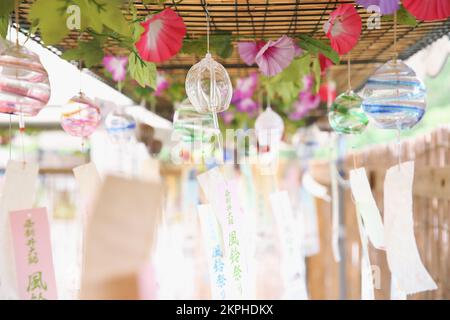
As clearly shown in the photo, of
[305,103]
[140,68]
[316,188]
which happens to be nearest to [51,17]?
[140,68]

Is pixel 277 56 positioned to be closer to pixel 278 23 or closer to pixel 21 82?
pixel 278 23

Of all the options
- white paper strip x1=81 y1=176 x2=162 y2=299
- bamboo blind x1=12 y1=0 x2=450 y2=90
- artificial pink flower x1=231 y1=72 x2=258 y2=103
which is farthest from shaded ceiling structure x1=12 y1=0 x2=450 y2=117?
artificial pink flower x1=231 y1=72 x2=258 y2=103

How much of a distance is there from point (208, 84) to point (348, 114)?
38cm

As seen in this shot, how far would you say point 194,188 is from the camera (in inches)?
151

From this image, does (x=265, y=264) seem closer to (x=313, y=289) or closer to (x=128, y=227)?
(x=313, y=289)

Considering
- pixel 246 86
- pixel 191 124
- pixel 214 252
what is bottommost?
pixel 214 252

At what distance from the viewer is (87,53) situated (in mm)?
1009

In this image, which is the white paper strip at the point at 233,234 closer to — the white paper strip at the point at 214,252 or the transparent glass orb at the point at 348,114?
the white paper strip at the point at 214,252

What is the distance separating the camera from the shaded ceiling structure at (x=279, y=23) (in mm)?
873

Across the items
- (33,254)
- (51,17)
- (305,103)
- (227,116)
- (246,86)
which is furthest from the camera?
(227,116)

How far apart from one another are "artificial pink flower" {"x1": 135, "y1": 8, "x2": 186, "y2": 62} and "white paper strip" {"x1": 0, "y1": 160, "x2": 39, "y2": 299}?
0.28 meters

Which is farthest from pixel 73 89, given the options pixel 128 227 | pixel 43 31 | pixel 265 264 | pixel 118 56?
pixel 265 264

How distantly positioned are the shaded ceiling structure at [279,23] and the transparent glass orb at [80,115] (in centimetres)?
11
